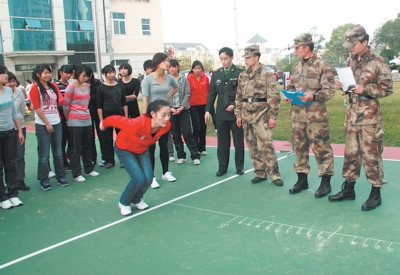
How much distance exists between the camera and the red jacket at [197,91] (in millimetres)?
7730

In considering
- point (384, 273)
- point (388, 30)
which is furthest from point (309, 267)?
point (388, 30)

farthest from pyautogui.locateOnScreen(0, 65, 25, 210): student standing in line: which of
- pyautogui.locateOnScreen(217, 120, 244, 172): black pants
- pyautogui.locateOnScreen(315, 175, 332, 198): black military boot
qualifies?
pyautogui.locateOnScreen(315, 175, 332, 198): black military boot

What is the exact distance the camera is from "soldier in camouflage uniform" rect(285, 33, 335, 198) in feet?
16.1

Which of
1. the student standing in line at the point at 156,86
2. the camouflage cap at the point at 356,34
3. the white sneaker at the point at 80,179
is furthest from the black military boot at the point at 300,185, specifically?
the white sneaker at the point at 80,179

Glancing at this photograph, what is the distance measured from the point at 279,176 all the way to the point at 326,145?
889 mm

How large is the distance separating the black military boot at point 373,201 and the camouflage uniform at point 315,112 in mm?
608

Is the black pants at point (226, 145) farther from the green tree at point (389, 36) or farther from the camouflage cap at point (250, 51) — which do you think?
the green tree at point (389, 36)

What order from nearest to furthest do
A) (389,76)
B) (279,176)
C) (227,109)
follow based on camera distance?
(389,76)
(279,176)
(227,109)

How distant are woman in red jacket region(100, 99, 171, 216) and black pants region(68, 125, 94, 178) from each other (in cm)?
180

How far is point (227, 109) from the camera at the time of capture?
6.16 metres

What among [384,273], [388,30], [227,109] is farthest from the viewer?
[388,30]

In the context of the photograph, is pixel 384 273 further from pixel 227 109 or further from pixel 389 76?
pixel 227 109

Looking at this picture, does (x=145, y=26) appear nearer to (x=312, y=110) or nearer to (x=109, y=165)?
(x=109, y=165)

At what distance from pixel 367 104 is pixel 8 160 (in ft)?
13.7
